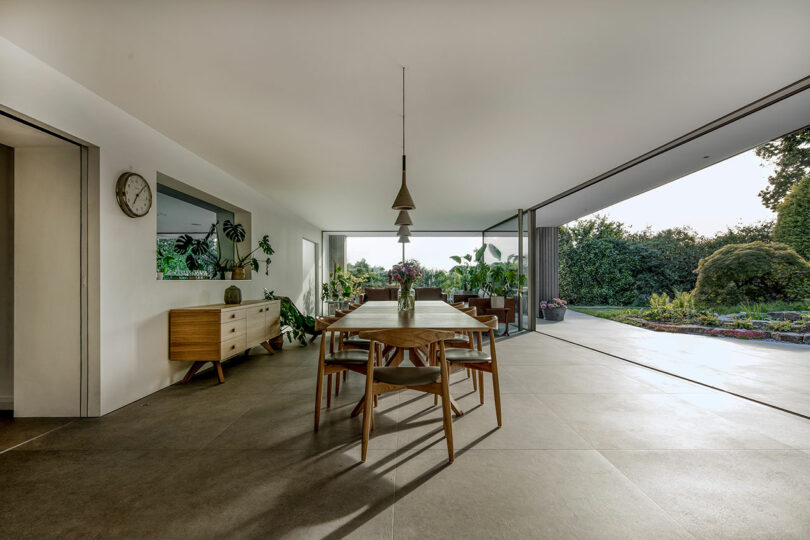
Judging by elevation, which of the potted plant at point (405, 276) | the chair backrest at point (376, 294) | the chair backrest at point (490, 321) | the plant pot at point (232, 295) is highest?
the potted plant at point (405, 276)

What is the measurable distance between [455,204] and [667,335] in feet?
15.0

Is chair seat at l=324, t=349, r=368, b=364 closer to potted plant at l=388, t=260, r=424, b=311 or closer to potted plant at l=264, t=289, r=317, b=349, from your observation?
potted plant at l=388, t=260, r=424, b=311

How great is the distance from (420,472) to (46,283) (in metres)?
3.17

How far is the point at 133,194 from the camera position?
2967 millimetres

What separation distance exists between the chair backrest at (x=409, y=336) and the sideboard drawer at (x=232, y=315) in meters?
2.16

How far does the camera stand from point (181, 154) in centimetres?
370

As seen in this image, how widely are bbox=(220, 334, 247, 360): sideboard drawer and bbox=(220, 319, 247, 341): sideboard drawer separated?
0.14 ft

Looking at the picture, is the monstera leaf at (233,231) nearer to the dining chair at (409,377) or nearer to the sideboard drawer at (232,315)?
the sideboard drawer at (232,315)

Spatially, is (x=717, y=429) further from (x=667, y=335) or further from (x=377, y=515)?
(x=667, y=335)

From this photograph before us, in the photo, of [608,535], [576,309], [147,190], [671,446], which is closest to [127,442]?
[147,190]

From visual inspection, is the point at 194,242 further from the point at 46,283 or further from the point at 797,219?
the point at 797,219

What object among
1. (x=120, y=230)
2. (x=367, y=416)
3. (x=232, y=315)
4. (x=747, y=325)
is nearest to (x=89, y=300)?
(x=120, y=230)

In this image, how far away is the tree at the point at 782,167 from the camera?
427 cm

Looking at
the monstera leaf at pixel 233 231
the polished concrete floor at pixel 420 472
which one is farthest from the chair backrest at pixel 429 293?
the polished concrete floor at pixel 420 472
